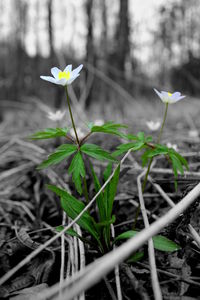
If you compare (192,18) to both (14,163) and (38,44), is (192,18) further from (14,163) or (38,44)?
(14,163)

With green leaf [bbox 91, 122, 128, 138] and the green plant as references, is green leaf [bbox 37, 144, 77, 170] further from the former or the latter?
green leaf [bbox 91, 122, 128, 138]

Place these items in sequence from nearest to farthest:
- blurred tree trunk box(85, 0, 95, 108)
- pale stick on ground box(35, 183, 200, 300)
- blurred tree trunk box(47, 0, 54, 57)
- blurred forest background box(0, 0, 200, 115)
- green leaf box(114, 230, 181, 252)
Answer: pale stick on ground box(35, 183, 200, 300)
green leaf box(114, 230, 181, 252)
blurred tree trunk box(85, 0, 95, 108)
blurred tree trunk box(47, 0, 54, 57)
blurred forest background box(0, 0, 200, 115)

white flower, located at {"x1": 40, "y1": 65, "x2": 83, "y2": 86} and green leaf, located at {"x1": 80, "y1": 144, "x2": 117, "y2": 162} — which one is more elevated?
white flower, located at {"x1": 40, "y1": 65, "x2": 83, "y2": 86}

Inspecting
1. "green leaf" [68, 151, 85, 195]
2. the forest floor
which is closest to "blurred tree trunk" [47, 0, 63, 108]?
the forest floor

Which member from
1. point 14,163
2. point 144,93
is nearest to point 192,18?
point 144,93

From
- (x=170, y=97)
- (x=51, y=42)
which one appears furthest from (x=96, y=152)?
(x=51, y=42)

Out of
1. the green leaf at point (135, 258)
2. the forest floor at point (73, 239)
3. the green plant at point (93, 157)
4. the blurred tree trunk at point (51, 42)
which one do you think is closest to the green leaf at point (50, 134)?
the green plant at point (93, 157)
